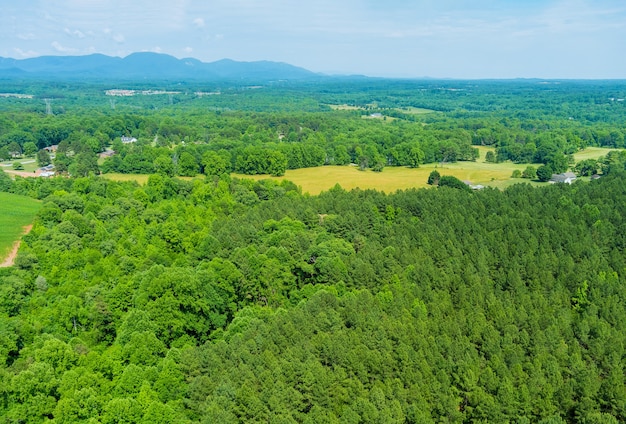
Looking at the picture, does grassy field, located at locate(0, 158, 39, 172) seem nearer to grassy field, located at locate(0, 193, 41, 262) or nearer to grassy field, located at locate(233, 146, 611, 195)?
grassy field, located at locate(0, 193, 41, 262)

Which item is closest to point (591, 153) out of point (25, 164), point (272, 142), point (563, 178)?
point (563, 178)

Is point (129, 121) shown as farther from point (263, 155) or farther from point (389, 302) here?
point (389, 302)

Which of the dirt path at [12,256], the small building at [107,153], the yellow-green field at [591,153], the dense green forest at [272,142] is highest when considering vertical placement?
the dense green forest at [272,142]

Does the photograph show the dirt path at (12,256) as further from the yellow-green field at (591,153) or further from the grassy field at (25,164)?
the yellow-green field at (591,153)

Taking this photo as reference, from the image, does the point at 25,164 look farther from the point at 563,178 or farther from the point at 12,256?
the point at 563,178

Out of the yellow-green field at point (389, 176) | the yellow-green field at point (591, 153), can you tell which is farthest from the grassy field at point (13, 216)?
the yellow-green field at point (591, 153)

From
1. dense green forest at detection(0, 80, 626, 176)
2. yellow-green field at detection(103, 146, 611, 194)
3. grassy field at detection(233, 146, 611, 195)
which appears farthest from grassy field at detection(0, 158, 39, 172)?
grassy field at detection(233, 146, 611, 195)
